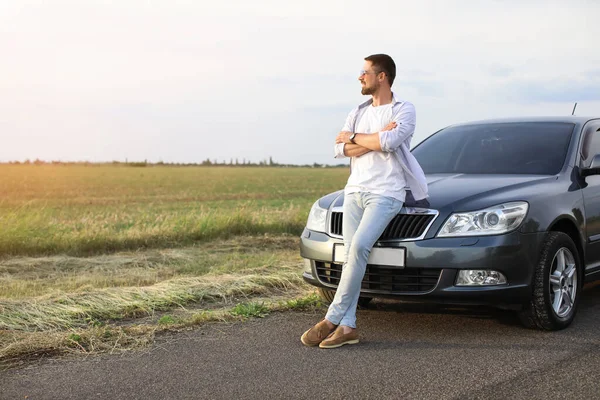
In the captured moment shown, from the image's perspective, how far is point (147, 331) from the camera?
16.6 ft

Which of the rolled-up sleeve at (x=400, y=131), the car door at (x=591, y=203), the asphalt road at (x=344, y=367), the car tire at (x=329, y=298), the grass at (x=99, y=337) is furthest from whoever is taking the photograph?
the car tire at (x=329, y=298)

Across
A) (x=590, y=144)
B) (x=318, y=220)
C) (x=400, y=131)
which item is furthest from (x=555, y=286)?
(x=318, y=220)

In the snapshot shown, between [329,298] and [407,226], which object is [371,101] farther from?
[329,298]

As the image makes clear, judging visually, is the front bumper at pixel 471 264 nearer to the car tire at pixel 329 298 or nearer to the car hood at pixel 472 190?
the car hood at pixel 472 190

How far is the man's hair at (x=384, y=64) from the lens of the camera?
4.78 m

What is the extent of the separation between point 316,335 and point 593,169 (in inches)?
112

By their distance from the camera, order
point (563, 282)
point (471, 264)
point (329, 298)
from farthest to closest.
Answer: point (329, 298)
point (563, 282)
point (471, 264)

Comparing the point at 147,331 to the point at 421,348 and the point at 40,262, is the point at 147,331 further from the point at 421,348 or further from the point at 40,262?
the point at 40,262

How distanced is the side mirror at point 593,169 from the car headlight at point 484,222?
1148 mm

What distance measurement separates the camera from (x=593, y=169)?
5715 millimetres

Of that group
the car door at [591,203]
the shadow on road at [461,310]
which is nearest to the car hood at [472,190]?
the car door at [591,203]

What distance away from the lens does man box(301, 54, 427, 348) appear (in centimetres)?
470

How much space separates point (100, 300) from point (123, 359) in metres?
1.86

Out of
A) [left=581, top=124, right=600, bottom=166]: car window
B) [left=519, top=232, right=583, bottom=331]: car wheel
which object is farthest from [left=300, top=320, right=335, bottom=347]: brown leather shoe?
[left=581, top=124, right=600, bottom=166]: car window
